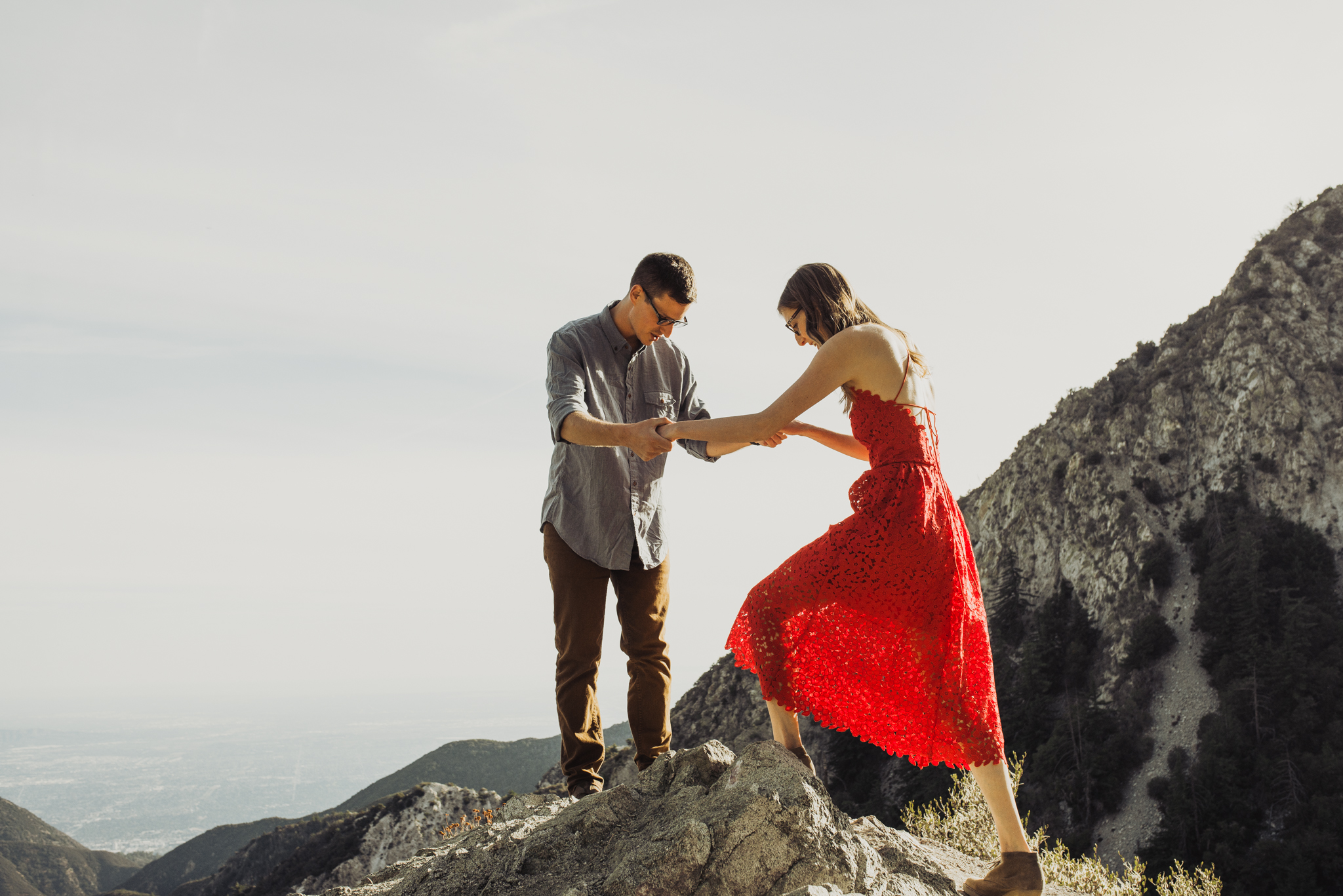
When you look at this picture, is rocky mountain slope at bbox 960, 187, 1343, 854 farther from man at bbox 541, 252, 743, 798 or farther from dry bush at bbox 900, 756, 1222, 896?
man at bbox 541, 252, 743, 798

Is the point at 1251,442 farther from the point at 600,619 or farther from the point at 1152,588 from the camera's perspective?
the point at 600,619

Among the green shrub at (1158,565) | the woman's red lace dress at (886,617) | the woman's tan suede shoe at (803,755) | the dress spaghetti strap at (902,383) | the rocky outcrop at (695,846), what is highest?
the green shrub at (1158,565)

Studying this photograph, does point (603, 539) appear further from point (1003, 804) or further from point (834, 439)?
point (1003, 804)

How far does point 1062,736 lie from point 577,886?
69563 millimetres

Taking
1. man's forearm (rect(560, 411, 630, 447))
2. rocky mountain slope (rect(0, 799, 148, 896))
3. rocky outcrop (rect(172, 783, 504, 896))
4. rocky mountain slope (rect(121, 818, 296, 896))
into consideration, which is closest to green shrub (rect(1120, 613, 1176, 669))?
rocky outcrop (rect(172, 783, 504, 896))

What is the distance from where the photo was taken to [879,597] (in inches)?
142

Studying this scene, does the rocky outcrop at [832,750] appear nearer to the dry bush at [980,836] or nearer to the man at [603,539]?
the dry bush at [980,836]

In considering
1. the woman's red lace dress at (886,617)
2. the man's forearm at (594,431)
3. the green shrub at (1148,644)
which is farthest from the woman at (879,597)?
the green shrub at (1148,644)

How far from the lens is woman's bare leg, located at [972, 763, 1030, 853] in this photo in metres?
3.34

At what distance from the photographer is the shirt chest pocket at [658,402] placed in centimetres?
496

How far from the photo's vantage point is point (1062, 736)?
205 feet

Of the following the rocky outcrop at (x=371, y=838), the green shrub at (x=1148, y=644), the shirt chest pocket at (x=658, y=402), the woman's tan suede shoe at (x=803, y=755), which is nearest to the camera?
the woman's tan suede shoe at (x=803, y=755)

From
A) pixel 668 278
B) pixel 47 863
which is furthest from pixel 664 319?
pixel 47 863

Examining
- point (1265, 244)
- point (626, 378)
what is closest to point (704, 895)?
point (626, 378)
